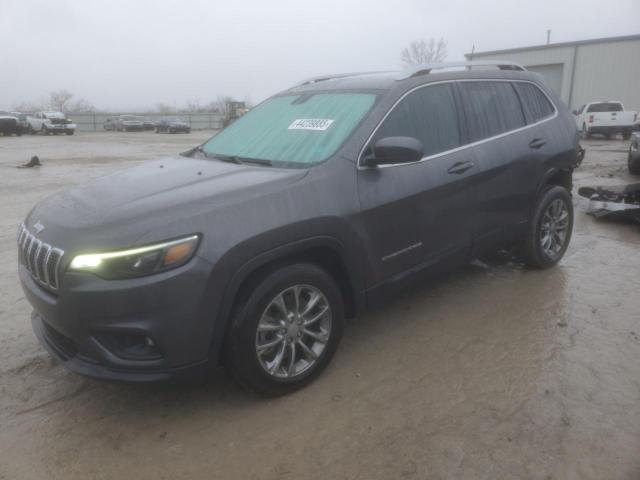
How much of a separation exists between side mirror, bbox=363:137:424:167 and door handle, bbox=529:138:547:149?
178cm

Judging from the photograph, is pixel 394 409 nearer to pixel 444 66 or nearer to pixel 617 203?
pixel 444 66

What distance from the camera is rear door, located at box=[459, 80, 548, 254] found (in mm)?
4012

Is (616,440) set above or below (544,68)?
below

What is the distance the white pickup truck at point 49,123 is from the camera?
122 ft

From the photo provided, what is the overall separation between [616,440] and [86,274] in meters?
2.73

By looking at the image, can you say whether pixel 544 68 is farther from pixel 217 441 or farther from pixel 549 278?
pixel 217 441

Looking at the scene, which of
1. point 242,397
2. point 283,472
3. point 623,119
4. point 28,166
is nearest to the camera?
point 283,472

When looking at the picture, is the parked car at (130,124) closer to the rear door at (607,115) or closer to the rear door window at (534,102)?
the rear door at (607,115)

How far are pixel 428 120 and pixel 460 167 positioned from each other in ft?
1.37

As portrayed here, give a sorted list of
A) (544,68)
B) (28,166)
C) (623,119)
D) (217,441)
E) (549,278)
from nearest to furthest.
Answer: (217,441), (549,278), (28,166), (623,119), (544,68)

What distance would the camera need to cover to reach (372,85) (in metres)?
3.62

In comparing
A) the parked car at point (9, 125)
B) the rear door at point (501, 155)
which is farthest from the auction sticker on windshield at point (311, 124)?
the parked car at point (9, 125)

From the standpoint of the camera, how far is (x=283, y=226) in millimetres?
2775

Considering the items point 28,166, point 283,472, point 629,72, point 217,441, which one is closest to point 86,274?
point 217,441
